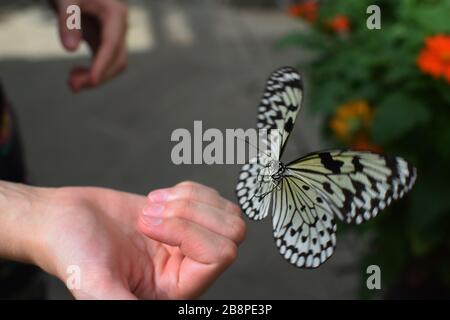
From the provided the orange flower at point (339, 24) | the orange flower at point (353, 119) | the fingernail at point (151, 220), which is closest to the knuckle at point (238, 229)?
the fingernail at point (151, 220)

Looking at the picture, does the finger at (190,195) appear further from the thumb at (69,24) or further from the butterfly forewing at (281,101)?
the thumb at (69,24)

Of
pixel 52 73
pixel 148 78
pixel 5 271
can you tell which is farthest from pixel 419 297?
pixel 52 73

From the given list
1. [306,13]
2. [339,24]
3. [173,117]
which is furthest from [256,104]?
[339,24]

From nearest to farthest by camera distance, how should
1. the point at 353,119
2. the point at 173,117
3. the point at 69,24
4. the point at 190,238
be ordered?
the point at 190,238 < the point at 69,24 < the point at 353,119 < the point at 173,117

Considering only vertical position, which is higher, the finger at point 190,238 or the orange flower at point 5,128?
the orange flower at point 5,128

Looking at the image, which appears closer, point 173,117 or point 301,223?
point 301,223

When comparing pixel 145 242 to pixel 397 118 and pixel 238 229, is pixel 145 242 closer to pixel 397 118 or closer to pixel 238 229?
pixel 238 229
